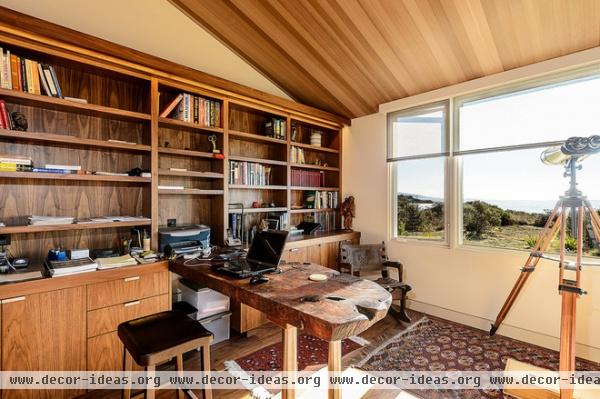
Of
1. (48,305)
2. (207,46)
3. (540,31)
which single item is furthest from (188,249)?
(540,31)

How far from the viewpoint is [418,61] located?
2.73 m

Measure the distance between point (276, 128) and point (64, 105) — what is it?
1909mm

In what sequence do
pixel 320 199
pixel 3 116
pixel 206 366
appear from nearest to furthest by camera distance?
pixel 206 366 < pixel 3 116 < pixel 320 199

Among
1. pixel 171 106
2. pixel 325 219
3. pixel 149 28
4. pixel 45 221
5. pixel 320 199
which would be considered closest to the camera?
pixel 45 221

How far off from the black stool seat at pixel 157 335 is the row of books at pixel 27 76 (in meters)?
1.65

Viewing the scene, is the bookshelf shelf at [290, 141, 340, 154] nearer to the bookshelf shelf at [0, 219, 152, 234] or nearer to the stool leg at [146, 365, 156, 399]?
the bookshelf shelf at [0, 219, 152, 234]

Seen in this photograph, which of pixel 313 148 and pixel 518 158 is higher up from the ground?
pixel 313 148

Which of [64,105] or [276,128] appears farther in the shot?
[276,128]

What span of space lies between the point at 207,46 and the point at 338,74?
1.43m

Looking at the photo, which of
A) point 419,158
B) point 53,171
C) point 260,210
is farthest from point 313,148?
point 53,171

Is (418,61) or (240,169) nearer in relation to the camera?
(418,61)

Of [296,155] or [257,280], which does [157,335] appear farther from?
[296,155]

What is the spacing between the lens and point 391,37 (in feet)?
8.16

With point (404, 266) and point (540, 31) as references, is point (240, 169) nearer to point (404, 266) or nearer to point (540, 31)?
point (404, 266)
